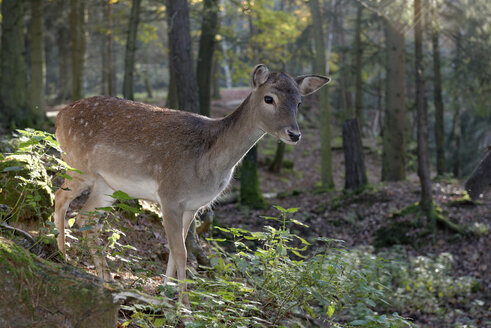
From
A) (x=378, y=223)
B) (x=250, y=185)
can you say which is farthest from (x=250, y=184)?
(x=378, y=223)

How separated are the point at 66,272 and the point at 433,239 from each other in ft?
38.7

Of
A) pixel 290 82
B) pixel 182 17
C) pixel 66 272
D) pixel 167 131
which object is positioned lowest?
pixel 66 272

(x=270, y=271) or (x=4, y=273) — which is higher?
(x=4, y=273)

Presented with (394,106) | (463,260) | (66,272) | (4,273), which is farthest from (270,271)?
(394,106)

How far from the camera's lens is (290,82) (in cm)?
609

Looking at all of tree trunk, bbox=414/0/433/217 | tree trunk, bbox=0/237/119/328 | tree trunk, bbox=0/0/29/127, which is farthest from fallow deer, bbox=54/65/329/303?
tree trunk, bbox=0/0/29/127

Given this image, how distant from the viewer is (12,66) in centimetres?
1661

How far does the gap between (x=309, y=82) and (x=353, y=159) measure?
12.6 meters

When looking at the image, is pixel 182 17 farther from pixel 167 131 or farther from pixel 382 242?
pixel 382 242

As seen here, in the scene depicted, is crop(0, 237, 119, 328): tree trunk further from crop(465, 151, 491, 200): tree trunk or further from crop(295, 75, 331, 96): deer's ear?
crop(295, 75, 331, 96): deer's ear

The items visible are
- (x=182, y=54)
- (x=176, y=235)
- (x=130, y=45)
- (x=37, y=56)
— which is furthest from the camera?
(x=130, y=45)

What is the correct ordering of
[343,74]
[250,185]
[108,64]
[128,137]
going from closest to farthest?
1. [128,137]
2. [250,185]
3. [108,64]
4. [343,74]

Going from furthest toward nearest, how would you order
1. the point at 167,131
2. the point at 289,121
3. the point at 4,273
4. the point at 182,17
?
the point at 182,17 < the point at 167,131 < the point at 289,121 < the point at 4,273

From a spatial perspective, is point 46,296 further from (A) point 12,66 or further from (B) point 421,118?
(A) point 12,66
